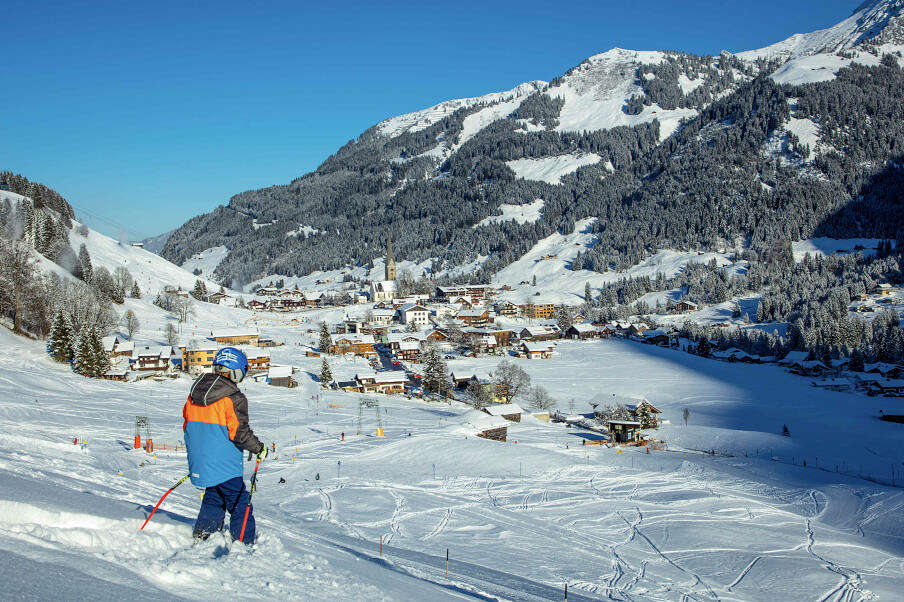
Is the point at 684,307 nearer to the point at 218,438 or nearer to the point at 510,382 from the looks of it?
the point at 510,382

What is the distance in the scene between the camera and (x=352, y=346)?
72562mm

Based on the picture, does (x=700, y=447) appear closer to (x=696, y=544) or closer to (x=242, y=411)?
(x=696, y=544)

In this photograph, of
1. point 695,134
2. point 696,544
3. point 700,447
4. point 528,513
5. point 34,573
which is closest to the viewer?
point 34,573

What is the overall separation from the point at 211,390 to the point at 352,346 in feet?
222

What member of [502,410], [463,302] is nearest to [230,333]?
[502,410]

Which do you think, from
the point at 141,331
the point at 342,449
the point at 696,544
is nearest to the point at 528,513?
the point at 696,544

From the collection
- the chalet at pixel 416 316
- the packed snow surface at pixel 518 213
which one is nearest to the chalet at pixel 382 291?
the chalet at pixel 416 316

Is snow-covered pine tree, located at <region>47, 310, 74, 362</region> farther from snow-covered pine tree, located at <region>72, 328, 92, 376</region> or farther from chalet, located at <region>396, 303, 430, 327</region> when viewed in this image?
chalet, located at <region>396, 303, 430, 327</region>

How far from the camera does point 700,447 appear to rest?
3588 centimetres

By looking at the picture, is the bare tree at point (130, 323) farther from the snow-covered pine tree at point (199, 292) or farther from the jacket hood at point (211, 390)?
the jacket hood at point (211, 390)

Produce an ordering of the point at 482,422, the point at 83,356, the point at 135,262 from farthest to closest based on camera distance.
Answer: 1. the point at 135,262
2. the point at 83,356
3. the point at 482,422

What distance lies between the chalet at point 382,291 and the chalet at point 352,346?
2034 inches

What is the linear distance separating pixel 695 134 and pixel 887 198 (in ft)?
194

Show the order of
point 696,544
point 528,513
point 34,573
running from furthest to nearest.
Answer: point 528,513, point 696,544, point 34,573
